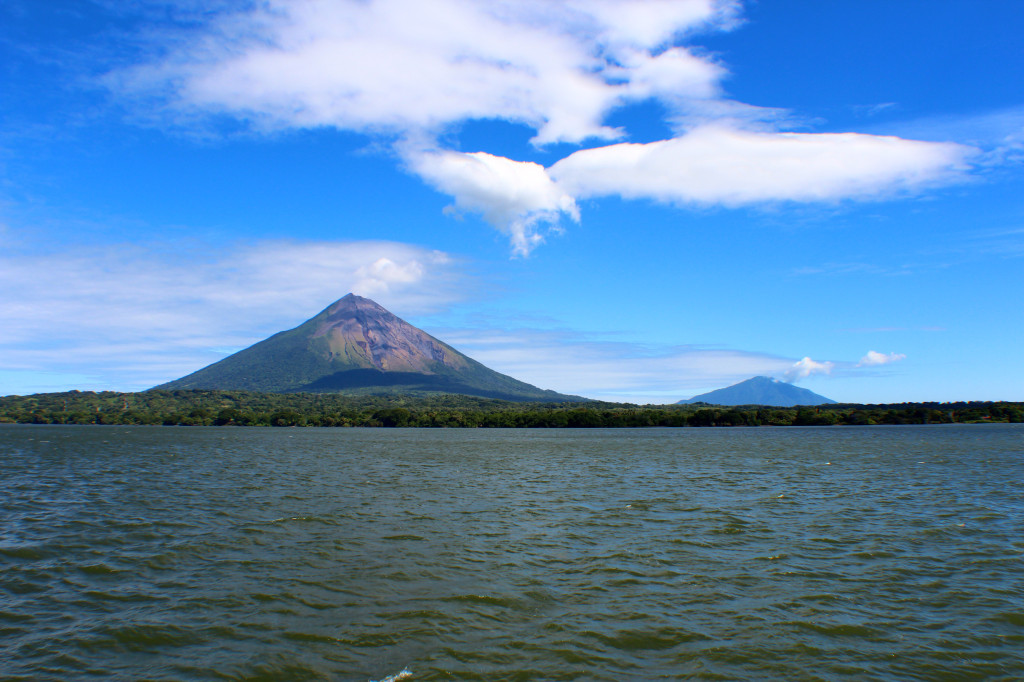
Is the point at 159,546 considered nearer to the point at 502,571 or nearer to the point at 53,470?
the point at 502,571

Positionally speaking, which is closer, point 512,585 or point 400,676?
point 400,676

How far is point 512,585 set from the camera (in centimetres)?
1648

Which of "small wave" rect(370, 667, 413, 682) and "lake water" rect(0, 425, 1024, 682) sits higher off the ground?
"small wave" rect(370, 667, 413, 682)

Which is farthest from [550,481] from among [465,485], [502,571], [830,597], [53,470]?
[53,470]

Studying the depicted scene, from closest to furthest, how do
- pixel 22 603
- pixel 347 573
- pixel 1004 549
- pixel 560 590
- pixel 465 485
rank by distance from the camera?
pixel 22 603
pixel 560 590
pixel 347 573
pixel 1004 549
pixel 465 485

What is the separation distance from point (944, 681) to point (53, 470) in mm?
63345

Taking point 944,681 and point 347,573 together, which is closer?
point 944,681

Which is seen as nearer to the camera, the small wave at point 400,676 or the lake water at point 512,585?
the small wave at point 400,676

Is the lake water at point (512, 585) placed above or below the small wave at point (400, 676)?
below

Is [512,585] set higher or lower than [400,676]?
lower

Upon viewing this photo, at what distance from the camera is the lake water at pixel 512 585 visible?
1146 centimetres

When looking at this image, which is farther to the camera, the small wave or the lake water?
the lake water

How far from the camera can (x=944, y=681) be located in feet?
35.1

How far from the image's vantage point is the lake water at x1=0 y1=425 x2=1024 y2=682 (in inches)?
451
